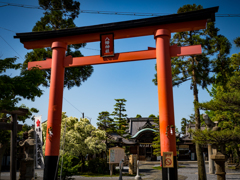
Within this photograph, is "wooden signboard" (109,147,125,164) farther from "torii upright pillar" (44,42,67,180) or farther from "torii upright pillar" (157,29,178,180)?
"torii upright pillar" (157,29,178,180)

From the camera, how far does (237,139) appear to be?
8539 millimetres

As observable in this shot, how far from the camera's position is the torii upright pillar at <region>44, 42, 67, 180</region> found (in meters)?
10.1

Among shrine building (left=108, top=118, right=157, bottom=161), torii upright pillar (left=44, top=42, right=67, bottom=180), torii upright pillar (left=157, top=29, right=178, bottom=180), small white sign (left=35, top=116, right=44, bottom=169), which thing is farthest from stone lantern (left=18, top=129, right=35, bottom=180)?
shrine building (left=108, top=118, right=157, bottom=161)

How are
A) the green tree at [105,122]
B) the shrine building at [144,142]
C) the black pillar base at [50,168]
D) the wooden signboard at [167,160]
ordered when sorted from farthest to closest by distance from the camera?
the shrine building at [144,142] < the green tree at [105,122] < the black pillar base at [50,168] < the wooden signboard at [167,160]

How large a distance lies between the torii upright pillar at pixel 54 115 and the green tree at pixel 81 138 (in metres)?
7.28

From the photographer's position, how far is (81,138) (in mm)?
18484

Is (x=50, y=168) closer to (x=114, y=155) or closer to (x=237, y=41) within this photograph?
(x=114, y=155)

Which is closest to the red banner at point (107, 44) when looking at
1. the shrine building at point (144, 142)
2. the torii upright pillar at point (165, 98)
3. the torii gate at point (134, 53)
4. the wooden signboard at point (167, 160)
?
the torii gate at point (134, 53)

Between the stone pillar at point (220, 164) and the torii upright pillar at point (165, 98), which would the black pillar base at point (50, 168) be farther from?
the stone pillar at point (220, 164)

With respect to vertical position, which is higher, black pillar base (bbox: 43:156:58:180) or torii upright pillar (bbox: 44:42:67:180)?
torii upright pillar (bbox: 44:42:67:180)

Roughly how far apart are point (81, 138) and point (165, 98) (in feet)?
36.0

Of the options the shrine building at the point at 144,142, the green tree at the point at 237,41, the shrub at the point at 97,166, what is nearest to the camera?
the green tree at the point at 237,41

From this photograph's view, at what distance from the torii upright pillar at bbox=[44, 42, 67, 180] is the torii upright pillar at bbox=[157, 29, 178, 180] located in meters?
4.86

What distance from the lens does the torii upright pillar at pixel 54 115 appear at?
10133 mm
